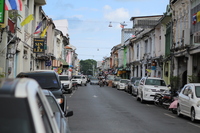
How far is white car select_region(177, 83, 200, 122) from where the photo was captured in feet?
45.3

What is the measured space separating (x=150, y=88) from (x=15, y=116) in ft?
70.5

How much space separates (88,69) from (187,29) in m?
160

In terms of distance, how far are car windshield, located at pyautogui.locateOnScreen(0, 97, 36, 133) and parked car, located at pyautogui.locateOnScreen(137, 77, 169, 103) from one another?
2111 cm

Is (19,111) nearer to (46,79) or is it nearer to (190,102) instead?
(46,79)

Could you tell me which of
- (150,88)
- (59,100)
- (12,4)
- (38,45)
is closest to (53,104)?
(59,100)

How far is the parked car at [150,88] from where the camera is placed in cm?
2334

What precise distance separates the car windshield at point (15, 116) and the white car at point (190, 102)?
11988mm

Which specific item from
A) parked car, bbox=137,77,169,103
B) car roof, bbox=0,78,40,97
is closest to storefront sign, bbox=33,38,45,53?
parked car, bbox=137,77,169,103

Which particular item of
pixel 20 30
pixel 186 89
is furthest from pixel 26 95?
pixel 20 30

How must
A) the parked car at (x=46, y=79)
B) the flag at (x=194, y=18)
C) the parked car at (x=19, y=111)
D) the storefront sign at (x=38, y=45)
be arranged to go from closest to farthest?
the parked car at (x=19, y=111) → the parked car at (x=46, y=79) → the flag at (x=194, y=18) → the storefront sign at (x=38, y=45)

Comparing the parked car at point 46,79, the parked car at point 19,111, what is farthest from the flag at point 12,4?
the parked car at point 19,111

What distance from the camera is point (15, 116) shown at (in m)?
2.60

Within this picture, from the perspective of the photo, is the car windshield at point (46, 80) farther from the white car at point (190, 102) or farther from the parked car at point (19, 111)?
the parked car at point (19, 111)

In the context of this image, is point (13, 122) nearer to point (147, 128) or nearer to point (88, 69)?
point (147, 128)
